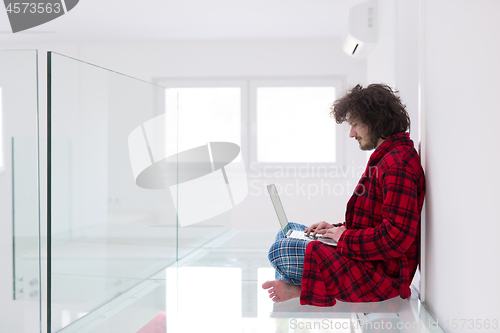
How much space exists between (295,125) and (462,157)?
3.45 m

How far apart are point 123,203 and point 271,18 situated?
257cm

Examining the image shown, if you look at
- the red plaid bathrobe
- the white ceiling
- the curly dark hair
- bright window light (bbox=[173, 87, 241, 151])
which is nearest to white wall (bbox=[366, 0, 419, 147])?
the curly dark hair

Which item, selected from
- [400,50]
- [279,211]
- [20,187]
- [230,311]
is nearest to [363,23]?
[400,50]

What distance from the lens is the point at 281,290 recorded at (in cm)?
165

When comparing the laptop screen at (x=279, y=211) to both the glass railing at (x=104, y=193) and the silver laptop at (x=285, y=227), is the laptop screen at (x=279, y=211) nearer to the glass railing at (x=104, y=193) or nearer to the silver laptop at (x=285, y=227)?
the silver laptop at (x=285, y=227)

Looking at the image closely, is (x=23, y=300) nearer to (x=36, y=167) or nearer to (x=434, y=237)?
(x=36, y=167)

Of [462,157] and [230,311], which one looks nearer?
[462,157]

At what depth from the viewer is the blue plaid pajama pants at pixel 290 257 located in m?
1.62

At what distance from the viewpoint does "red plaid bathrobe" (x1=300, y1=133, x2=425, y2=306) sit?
1.43 meters

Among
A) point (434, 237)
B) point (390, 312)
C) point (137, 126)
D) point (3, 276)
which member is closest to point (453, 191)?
point (434, 237)

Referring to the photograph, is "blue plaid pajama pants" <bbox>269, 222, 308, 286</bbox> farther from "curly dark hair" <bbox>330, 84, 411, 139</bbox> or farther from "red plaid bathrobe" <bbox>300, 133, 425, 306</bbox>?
"curly dark hair" <bbox>330, 84, 411, 139</bbox>

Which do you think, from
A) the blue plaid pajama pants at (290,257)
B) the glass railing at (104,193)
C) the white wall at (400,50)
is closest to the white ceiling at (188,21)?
the white wall at (400,50)

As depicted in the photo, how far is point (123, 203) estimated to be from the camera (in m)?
2.02

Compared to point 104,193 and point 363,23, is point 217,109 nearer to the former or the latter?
point 363,23
